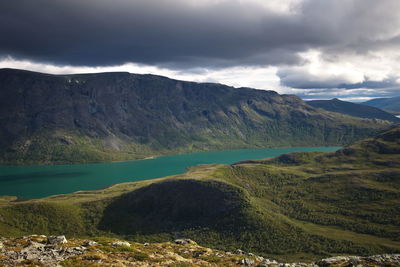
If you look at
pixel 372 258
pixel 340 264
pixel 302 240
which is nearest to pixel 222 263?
pixel 340 264

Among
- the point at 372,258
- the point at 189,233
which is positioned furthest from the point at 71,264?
the point at 189,233

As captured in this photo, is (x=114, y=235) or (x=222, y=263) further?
(x=114, y=235)

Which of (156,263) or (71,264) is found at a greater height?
(71,264)

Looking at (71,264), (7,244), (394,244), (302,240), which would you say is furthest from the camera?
(302,240)

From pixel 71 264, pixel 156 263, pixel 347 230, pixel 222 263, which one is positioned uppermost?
pixel 71 264

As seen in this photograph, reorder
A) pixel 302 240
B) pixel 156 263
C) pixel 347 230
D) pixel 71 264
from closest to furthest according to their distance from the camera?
pixel 71 264, pixel 156 263, pixel 302 240, pixel 347 230

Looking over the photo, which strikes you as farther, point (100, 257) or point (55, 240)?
point (55, 240)

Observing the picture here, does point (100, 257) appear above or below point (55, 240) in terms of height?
above

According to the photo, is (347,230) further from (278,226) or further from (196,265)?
(196,265)

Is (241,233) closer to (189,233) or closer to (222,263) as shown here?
(189,233)

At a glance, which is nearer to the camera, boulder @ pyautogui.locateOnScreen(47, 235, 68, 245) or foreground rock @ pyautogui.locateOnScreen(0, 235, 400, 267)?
foreground rock @ pyautogui.locateOnScreen(0, 235, 400, 267)

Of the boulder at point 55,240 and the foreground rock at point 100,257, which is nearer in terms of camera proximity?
the foreground rock at point 100,257
